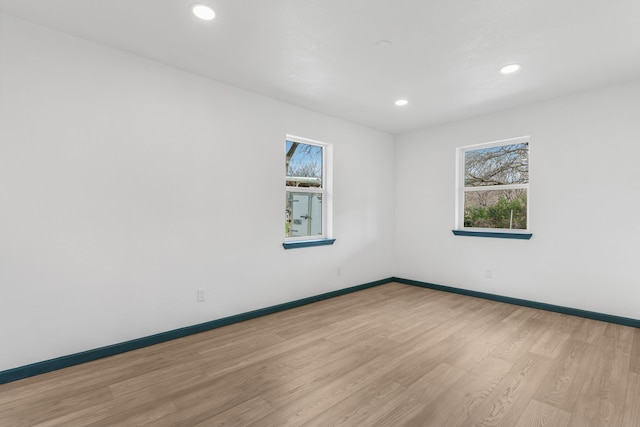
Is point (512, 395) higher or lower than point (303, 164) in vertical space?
lower

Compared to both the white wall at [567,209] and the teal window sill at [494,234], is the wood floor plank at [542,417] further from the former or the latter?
the teal window sill at [494,234]

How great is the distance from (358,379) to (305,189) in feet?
8.08

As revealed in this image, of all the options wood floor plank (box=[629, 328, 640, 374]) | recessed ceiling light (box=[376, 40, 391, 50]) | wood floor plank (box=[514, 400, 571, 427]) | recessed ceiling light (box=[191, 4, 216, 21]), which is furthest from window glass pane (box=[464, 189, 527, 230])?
recessed ceiling light (box=[191, 4, 216, 21])

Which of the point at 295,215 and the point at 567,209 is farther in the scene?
the point at 295,215

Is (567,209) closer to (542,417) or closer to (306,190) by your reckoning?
(542,417)

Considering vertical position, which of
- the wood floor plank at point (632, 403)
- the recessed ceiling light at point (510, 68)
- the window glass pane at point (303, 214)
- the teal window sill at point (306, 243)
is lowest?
→ the wood floor plank at point (632, 403)

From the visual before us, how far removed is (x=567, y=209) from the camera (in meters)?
3.57

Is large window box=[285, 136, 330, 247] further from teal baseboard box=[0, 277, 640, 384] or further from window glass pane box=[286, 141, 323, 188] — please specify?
teal baseboard box=[0, 277, 640, 384]

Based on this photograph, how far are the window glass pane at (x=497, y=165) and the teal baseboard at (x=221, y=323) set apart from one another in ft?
5.13

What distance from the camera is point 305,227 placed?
13.7 feet

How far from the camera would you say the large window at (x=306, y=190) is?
13.0 feet

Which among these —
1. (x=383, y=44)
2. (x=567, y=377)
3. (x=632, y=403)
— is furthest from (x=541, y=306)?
(x=383, y=44)

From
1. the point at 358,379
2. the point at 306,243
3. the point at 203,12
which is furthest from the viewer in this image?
the point at 306,243

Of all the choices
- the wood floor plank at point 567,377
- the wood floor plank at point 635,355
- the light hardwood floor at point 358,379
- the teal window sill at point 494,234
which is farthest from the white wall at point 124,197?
the wood floor plank at point 635,355
